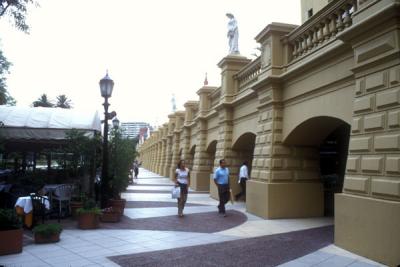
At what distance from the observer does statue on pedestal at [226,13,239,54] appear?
16438mm

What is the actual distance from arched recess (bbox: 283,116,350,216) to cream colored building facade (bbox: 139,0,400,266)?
0.04 m

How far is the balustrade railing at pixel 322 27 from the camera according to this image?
325 inches

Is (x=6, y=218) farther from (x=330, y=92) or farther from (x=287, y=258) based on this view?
(x=330, y=92)

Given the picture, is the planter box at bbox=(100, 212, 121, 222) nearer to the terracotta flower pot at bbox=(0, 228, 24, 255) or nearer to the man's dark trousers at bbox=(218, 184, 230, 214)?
the man's dark trousers at bbox=(218, 184, 230, 214)

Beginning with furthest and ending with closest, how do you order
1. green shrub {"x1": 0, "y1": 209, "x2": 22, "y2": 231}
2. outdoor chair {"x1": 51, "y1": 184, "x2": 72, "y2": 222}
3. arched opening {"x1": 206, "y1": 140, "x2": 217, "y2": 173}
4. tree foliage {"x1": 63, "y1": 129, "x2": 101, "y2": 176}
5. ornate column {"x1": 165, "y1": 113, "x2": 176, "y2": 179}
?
ornate column {"x1": 165, "y1": 113, "x2": 176, "y2": 179}
arched opening {"x1": 206, "y1": 140, "x2": 217, "y2": 173}
tree foliage {"x1": 63, "y1": 129, "x2": 101, "y2": 176}
outdoor chair {"x1": 51, "y1": 184, "x2": 72, "y2": 222}
green shrub {"x1": 0, "y1": 209, "x2": 22, "y2": 231}

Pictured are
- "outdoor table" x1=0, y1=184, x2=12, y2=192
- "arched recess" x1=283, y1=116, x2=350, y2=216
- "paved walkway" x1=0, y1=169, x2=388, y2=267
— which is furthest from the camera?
"outdoor table" x1=0, y1=184, x2=12, y2=192

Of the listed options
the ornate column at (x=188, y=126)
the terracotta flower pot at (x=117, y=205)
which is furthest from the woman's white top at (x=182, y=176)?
the ornate column at (x=188, y=126)

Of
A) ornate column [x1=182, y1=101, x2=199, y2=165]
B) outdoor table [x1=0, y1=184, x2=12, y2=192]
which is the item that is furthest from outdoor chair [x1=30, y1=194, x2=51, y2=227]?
ornate column [x1=182, y1=101, x2=199, y2=165]

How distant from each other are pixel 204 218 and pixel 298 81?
4660mm

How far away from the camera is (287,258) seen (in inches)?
264

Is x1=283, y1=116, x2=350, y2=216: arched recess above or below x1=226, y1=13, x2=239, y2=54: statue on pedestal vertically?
below

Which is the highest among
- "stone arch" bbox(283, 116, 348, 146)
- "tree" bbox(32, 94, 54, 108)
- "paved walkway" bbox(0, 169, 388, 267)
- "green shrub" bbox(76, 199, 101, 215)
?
"tree" bbox(32, 94, 54, 108)

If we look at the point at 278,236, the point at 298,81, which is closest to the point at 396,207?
the point at 278,236

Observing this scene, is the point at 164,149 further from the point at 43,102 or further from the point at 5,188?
the point at 43,102
